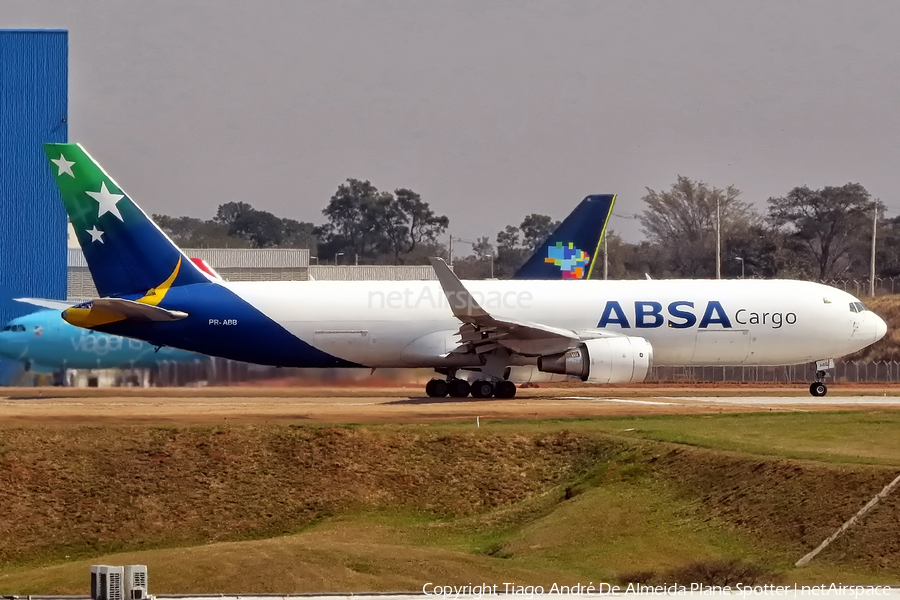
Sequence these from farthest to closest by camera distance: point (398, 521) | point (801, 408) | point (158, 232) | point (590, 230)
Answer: point (590, 230) → point (158, 232) → point (801, 408) → point (398, 521)

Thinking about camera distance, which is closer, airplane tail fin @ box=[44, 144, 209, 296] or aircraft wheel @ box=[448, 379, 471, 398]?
airplane tail fin @ box=[44, 144, 209, 296]

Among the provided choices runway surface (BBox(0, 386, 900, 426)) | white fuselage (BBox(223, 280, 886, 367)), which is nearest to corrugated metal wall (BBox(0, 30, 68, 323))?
runway surface (BBox(0, 386, 900, 426))

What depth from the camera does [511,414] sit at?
35.9 m

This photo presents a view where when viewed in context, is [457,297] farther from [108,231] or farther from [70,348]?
[70,348]

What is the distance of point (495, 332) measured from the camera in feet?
133

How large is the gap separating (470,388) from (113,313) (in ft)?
39.6

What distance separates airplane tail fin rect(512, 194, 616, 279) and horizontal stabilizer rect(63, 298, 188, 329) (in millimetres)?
18016

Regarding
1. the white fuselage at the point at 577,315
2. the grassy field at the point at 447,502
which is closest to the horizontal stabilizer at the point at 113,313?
the white fuselage at the point at 577,315

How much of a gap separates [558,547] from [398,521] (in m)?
5.07

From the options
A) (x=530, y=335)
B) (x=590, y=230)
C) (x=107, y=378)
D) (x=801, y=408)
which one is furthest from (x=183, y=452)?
(x=590, y=230)

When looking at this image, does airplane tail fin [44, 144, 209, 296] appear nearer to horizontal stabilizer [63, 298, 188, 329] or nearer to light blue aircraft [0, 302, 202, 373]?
horizontal stabilizer [63, 298, 188, 329]

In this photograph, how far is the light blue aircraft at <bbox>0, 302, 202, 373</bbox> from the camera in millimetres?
50531

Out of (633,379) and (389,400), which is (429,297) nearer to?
(389,400)

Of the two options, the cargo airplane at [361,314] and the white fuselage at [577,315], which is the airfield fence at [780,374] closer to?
the white fuselage at [577,315]
